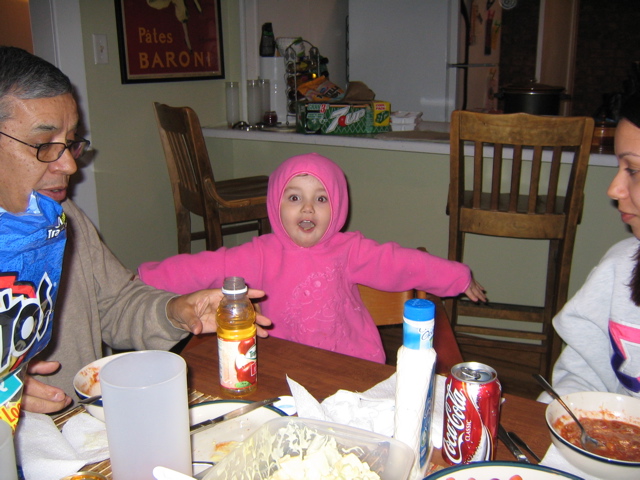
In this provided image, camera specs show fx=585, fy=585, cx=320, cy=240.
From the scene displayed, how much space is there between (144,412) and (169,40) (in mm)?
2823

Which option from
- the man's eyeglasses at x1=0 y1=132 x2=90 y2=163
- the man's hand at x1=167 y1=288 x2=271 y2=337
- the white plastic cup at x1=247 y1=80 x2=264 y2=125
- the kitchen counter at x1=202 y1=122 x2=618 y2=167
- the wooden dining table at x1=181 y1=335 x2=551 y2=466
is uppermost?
the white plastic cup at x1=247 y1=80 x2=264 y2=125

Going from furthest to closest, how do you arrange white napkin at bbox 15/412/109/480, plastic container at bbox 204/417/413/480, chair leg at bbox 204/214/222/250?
chair leg at bbox 204/214/222/250 < white napkin at bbox 15/412/109/480 < plastic container at bbox 204/417/413/480

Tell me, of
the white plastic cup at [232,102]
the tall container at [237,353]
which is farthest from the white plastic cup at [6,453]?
the white plastic cup at [232,102]

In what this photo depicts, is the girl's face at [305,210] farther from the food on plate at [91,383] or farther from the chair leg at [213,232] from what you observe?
the chair leg at [213,232]

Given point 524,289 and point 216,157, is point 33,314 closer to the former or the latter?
point 524,289

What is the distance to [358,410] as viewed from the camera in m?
0.85

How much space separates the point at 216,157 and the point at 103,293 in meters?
2.29

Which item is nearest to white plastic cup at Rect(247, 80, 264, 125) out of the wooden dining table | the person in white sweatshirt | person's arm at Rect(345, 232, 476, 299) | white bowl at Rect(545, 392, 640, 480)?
person's arm at Rect(345, 232, 476, 299)

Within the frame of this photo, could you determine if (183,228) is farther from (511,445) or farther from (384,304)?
(511,445)

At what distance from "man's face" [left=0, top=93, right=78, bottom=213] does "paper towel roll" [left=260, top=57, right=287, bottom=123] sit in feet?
8.57

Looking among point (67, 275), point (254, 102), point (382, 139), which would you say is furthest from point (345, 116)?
point (67, 275)

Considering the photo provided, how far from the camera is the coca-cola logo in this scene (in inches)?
28.7

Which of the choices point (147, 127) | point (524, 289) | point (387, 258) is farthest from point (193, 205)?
point (524, 289)

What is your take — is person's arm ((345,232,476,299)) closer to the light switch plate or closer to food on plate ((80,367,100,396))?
food on plate ((80,367,100,396))
